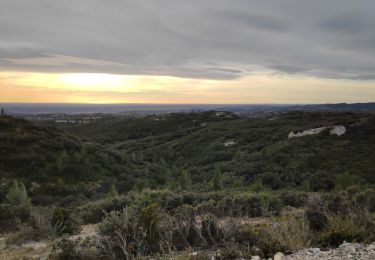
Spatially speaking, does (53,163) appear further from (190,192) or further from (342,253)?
(342,253)

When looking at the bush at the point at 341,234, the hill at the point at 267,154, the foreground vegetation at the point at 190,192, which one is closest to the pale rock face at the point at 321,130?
the hill at the point at 267,154

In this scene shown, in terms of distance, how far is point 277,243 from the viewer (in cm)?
554

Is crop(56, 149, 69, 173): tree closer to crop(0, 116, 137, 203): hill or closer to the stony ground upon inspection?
Answer: crop(0, 116, 137, 203): hill

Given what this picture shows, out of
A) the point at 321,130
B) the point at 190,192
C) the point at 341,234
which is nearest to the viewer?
the point at 341,234

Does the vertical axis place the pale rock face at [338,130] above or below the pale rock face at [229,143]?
above

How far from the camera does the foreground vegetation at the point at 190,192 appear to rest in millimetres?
6355

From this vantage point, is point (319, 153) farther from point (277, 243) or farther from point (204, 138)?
point (277, 243)

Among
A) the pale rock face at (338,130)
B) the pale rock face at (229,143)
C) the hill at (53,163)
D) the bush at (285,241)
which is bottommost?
the pale rock face at (229,143)

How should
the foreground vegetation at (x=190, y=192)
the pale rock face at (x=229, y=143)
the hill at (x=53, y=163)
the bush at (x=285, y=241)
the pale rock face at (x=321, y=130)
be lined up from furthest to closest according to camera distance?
the pale rock face at (x=229, y=143) → the pale rock face at (x=321, y=130) → the hill at (x=53, y=163) → the foreground vegetation at (x=190, y=192) → the bush at (x=285, y=241)

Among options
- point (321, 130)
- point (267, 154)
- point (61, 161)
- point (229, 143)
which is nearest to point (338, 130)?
point (321, 130)

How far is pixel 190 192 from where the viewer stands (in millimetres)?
13953

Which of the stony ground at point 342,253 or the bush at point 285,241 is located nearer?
the stony ground at point 342,253

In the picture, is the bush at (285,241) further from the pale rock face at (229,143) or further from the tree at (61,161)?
the pale rock face at (229,143)

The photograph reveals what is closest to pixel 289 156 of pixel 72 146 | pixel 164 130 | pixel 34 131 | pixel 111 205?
Result: pixel 72 146
